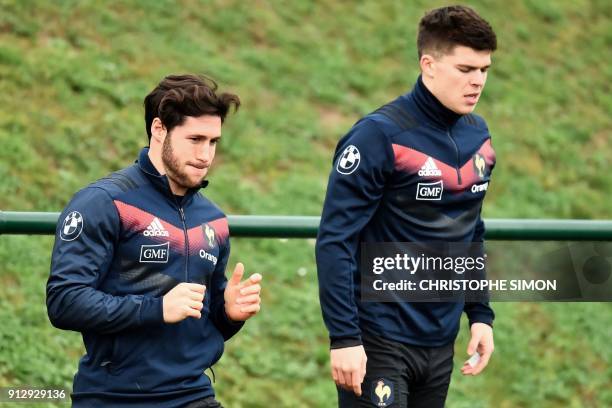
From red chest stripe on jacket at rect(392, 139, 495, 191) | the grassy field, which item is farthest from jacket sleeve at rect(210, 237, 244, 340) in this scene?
the grassy field

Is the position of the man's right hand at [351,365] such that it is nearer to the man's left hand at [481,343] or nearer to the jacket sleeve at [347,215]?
the jacket sleeve at [347,215]

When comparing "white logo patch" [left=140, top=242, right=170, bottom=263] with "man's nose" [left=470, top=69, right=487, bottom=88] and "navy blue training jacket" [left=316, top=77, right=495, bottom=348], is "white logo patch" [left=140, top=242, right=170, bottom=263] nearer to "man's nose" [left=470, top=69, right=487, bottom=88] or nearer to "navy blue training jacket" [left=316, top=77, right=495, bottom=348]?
"navy blue training jacket" [left=316, top=77, right=495, bottom=348]

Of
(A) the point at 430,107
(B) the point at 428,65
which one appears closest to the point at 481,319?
(A) the point at 430,107

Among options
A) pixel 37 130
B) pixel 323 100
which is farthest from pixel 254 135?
pixel 37 130

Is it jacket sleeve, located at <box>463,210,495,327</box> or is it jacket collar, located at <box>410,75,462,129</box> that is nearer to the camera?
jacket collar, located at <box>410,75,462,129</box>

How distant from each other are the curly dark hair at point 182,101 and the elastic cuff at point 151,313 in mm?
662

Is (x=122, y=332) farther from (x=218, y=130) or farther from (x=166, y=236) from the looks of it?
(x=218, y=130)

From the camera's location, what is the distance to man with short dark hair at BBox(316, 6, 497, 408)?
4043mm

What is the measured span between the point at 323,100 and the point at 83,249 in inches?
295

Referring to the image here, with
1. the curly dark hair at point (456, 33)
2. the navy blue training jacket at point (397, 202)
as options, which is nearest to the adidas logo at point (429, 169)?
the navy blue training jacket at point (397, 202)

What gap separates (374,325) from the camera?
416 centimetres

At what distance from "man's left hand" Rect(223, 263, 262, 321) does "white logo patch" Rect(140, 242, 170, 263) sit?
11.2 inches

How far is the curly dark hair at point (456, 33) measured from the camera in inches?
165

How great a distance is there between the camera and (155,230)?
3.87 meters
